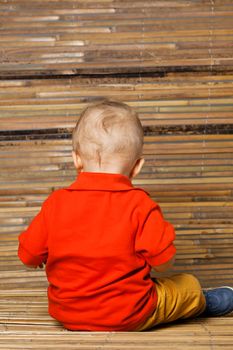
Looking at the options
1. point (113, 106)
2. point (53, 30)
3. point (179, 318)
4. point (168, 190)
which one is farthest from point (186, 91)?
point (179, 318)

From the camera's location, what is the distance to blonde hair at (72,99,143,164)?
4.01 ft

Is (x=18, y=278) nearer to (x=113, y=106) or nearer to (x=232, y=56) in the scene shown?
(x=113, y=106)

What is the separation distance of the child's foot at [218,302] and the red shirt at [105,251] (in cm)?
24

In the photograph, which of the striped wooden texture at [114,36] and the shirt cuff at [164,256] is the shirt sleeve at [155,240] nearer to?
the shirt cuff at [164,256]

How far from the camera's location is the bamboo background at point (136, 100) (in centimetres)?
174

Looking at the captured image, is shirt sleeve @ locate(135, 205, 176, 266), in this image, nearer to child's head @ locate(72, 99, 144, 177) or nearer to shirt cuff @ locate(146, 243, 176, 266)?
shirt cuff @ locate(146, 243, 176, 266)

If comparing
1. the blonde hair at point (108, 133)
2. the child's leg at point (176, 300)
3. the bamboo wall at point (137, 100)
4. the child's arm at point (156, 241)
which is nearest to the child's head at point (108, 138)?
the blonde hair at point (108, 133)

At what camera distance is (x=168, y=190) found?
5.88ft

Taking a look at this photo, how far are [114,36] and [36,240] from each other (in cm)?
73

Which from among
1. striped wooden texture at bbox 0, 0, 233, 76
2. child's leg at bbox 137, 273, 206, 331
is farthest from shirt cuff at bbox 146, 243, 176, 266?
striped wooden texture at bbox 0, 0, 233, 76

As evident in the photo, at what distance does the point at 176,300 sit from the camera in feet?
4.25

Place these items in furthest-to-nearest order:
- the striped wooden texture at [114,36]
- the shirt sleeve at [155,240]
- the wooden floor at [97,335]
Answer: the striped wooden texture at [114,36]
the shirt sleeve at [155,240]
the wooden floor at [97,335]

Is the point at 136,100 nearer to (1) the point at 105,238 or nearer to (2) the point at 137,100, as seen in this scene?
(2) the point at 137,100

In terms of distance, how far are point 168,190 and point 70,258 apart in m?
0.64
